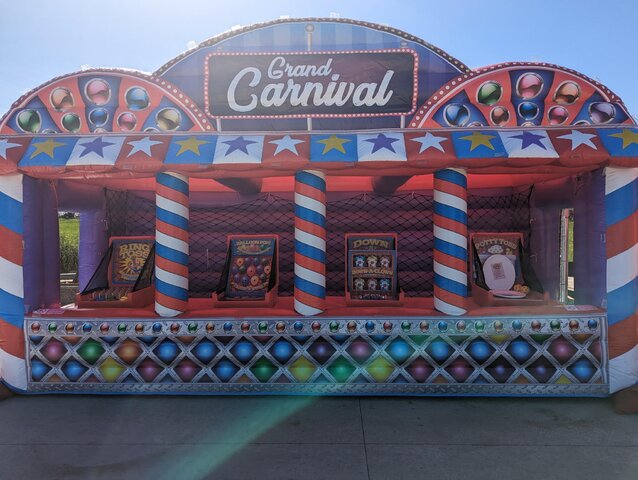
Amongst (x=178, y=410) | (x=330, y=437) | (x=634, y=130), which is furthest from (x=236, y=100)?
(x=634, y=130)

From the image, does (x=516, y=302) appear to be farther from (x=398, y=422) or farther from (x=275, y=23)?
(x=275, y=23)

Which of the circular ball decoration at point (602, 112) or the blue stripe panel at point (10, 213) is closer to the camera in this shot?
the blue stripe panel at point (10, 213)

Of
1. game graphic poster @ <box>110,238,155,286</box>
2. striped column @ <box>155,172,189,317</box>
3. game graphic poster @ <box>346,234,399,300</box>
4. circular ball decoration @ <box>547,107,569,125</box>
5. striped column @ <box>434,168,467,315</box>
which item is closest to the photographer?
striped column @ <box>434,168,467,315</box>

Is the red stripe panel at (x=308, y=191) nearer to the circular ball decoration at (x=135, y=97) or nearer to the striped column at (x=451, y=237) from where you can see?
the striped column at (x=451, y=237)

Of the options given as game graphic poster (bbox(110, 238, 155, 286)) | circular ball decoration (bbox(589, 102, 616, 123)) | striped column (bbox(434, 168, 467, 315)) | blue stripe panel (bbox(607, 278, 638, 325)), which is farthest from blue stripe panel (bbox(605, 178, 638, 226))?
game graphic poster (bbox(110, 238, 155, 286))

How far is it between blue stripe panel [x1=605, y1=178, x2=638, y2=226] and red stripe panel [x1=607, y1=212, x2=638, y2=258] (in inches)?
1.8

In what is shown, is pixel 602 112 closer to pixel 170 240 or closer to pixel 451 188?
pixel 451 188

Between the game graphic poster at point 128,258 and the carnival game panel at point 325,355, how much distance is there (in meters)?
1.14

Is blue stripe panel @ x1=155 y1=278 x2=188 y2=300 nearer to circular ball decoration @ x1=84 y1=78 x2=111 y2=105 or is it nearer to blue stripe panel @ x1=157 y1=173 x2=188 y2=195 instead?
blue stripe panel @ x1=157 y1=173 x2=188 y2=195

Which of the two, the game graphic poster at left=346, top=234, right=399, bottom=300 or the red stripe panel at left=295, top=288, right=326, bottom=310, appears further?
the game graphic poster at left=346, top=234, right=399, bottom=300

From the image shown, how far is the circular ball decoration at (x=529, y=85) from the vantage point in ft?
13.6

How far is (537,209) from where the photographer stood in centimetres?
522

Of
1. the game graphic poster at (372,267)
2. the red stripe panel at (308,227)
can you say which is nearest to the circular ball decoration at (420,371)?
the game graphic poster at (372,267)

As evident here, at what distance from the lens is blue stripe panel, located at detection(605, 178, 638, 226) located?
3771 millimetres
